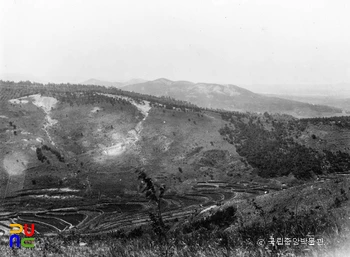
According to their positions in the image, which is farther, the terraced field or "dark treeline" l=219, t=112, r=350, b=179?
"dark treeline" l=219, t=112, r=350, b=179

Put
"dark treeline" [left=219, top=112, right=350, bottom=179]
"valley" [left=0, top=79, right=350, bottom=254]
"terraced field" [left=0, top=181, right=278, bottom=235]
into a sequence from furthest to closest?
"dark treeline" [left=219, top=112, right=350, bottom=179]
"valley" [left=0, top=79, right=350, bottom=254]
"terraced field" [left=0, top=181, right=278, bottom=235]

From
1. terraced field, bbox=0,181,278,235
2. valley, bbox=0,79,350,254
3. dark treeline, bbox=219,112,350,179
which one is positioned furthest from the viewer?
dark treeline, bbox=219,112,350,179

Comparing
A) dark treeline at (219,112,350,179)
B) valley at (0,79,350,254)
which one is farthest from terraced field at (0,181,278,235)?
dark treeline at (219,112,350,179)

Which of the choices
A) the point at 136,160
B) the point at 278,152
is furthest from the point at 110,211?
the point at 278,152

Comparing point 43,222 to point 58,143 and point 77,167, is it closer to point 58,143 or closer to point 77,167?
point 77,167

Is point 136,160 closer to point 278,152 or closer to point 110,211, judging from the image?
point 110,211

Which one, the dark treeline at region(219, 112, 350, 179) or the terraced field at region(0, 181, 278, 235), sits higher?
the dark treeline at region(219, 112, 350, 179)

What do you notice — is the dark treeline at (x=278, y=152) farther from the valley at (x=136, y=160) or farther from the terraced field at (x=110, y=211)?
the terraced field at (x=110, y=211)

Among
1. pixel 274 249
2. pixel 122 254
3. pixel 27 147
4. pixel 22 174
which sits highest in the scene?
pixel 274 249

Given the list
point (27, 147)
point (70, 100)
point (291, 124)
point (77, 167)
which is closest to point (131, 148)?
point (77, 167)

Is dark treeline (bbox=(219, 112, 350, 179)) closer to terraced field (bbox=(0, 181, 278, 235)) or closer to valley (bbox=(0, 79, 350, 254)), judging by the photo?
valley (bbox=(0, 79, 350, 254))

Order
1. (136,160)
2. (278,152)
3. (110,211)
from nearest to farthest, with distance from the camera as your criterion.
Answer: (110,211), (136,160), (278,152)
